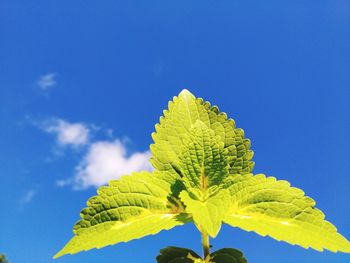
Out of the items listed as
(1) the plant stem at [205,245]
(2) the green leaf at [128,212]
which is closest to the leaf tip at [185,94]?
(2) the green leaf at [128,212]

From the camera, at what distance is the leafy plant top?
1.54 metres

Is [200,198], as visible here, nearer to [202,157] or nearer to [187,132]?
[202,157]

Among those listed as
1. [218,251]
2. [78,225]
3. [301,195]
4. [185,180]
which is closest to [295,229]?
[301,195]

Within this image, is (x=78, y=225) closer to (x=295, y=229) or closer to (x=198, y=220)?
(x=198, y=220)

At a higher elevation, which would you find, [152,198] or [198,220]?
[152,198]

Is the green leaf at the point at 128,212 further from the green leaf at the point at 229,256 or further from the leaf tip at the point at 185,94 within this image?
the leaf tip at the point at 185,94

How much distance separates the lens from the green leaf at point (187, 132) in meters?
1.73

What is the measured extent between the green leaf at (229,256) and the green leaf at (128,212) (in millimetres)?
162

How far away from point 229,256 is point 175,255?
0.17 metres

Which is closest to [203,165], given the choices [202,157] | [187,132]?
[202,157]

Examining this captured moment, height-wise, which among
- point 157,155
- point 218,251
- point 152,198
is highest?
point 157,155

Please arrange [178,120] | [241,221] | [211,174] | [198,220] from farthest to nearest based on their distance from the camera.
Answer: [178,120] → [211,174] → [241,221] → [198,220]

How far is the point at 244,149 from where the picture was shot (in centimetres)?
172

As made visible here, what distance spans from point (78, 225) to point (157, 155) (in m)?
0.37
